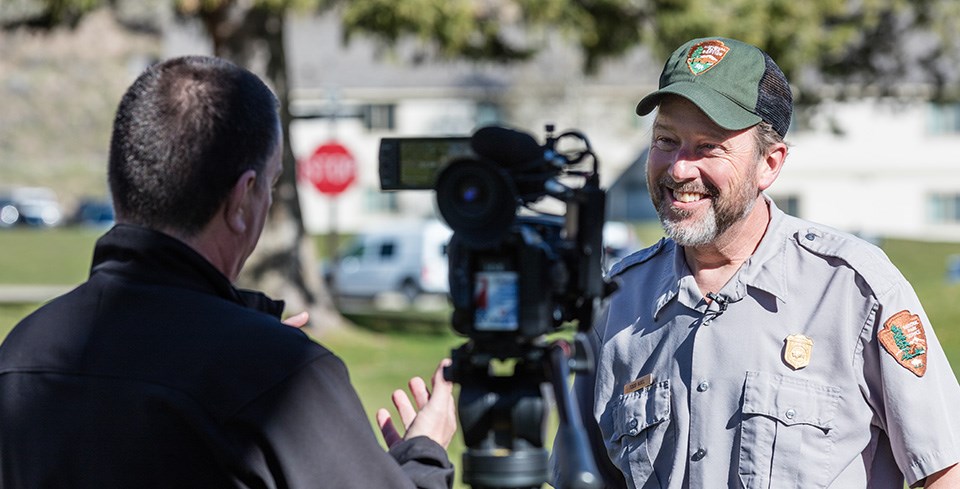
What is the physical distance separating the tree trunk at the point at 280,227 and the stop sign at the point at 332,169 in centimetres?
419

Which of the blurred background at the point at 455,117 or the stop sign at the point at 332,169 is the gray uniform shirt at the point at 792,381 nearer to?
the blurred background at the point at 455,117

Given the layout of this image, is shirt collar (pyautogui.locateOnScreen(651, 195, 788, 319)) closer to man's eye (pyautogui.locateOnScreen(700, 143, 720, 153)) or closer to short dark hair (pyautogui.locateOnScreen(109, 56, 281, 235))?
man's eye (pyautogui.locateOnScreen(700, 143, 720, 153))

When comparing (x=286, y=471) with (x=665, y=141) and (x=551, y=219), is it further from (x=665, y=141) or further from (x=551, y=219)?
(x=665, y=141)

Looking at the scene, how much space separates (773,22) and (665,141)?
13215 millimetres

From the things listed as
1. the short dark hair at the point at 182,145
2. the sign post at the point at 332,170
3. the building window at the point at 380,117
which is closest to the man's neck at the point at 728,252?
the short dark hair at the point at 182,145

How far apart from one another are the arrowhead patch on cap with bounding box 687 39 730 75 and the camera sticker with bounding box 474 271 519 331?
104 centimetres

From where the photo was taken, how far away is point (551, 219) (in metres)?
2.54

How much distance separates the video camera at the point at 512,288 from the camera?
234 centimetres

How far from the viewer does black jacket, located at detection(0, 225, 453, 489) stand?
2.21m

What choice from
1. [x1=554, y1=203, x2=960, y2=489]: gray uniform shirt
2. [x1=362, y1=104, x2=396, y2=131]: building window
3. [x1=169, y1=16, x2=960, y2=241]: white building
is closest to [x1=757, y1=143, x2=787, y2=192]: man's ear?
[x1=554, y1=203, x2=960, y2=489]: gray uniform shirt

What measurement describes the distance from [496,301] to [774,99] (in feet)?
3.85

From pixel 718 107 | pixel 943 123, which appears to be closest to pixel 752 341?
pixel 718 107

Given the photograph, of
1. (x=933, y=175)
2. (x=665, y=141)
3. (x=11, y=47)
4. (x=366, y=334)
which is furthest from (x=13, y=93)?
(x=665, y=141)

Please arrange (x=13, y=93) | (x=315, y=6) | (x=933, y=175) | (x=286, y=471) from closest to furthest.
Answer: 1. (x=286, y=471)
2. (x=315, y=6)
3. (x=933, y=175)
4. (x=13, y=93)
